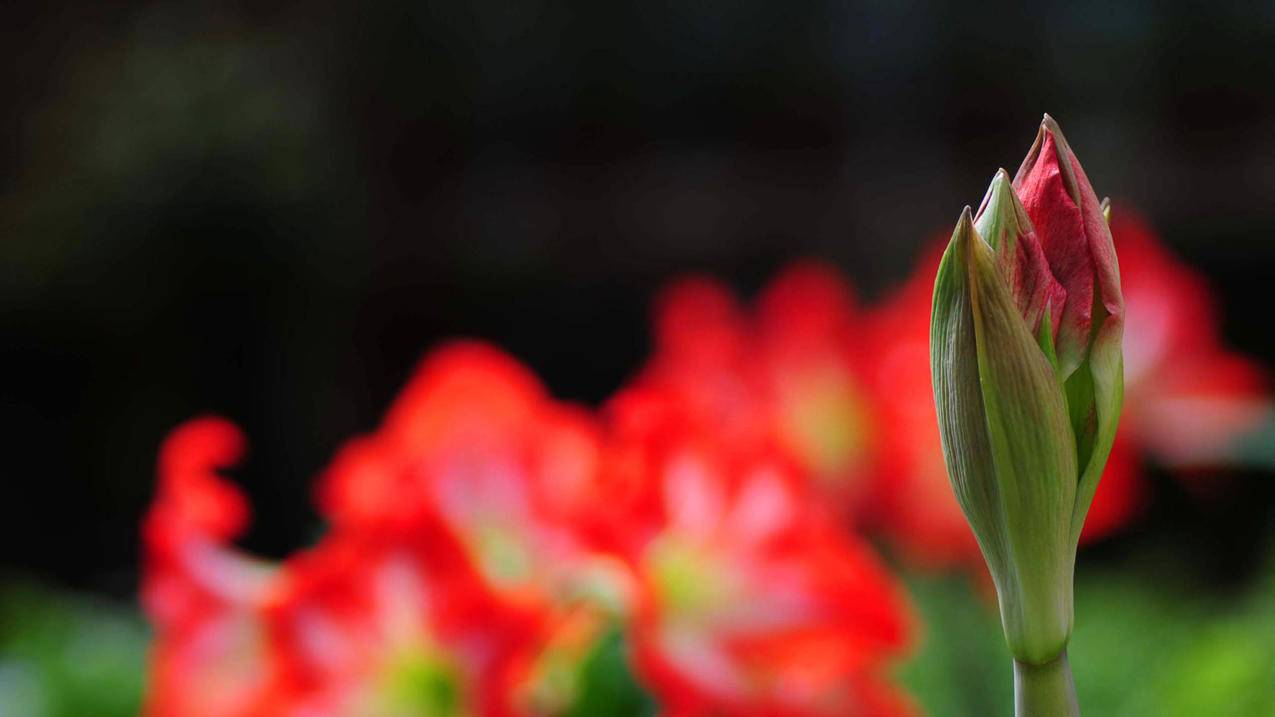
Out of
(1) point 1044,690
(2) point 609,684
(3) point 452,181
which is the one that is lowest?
(1) point 1044,690

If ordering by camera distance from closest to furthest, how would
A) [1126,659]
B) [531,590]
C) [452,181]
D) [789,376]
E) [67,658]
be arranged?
1. [531,590]
2. [789,376]
3. [1126,659]
4. [67,658]
5. [452,181]

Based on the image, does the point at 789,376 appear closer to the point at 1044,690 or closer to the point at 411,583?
the point at 411,583

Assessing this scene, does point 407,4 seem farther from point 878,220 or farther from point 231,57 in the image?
point 878,220

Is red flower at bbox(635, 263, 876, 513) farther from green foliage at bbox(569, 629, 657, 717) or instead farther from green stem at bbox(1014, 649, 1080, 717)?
green stem at bbox(1014, 649, 1080, 717)

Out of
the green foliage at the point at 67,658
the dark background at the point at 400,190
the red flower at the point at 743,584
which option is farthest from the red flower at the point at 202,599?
the dark background at the point at 400,190

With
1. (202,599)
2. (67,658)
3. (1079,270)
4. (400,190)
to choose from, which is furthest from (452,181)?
(1079,270)

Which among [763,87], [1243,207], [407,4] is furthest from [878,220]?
[407,4]

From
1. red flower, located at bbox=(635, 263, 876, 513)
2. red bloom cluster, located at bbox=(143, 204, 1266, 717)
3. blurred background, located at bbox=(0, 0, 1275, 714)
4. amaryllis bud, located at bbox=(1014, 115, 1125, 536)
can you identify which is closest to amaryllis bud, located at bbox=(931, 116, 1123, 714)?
amaryllis bud, located at bbox=(1014, 115, 1125, 536)
